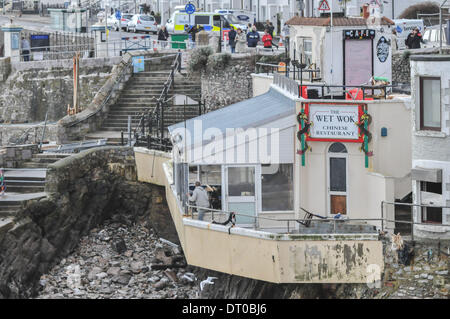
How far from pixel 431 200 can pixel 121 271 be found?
33.7ft

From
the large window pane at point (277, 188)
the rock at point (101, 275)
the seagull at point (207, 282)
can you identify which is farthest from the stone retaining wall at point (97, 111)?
the large window pane at point (277, 188)

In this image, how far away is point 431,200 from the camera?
2642 cm

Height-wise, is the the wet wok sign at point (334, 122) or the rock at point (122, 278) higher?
the the wet wok sign at point (334, 122)

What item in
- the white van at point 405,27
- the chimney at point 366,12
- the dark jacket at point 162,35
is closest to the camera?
the chimney at point 366,12

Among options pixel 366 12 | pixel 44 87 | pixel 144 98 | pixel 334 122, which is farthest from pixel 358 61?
pixel 44 87

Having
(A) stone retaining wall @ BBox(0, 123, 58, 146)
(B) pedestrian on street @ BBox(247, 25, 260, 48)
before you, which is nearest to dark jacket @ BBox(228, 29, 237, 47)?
(B) pedestrian on street @ BBox(247, 25, 260, 48)

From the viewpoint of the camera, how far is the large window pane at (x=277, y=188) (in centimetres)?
2877

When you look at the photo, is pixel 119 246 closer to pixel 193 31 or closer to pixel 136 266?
pixel 136 266

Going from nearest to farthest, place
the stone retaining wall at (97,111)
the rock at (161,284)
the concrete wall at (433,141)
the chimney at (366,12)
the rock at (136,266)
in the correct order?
the concrete wall at (433,141) < the rock at (161,284) < the chimney at (366,12) < the rock at (136,266) < the stone retaining wall at (97,111)

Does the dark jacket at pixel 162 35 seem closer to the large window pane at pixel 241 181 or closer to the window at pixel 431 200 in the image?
the large window pane at pixel 241 181

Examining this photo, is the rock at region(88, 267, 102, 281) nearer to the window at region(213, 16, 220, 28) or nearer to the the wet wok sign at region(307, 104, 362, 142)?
the the wet wok sign at region(307, 104, 362, 142)

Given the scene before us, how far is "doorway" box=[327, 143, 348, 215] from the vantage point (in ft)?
94.4

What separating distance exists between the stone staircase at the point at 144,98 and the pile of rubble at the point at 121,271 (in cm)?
576

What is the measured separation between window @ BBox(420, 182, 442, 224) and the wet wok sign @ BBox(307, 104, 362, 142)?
2.39m
